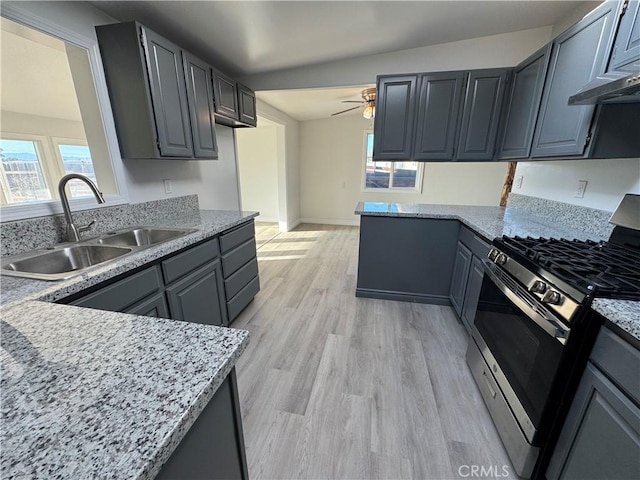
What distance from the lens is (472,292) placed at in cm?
203

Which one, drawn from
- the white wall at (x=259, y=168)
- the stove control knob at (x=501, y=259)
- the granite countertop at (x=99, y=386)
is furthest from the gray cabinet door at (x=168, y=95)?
the white wall at (x=259, y=168)

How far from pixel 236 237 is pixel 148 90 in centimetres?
116

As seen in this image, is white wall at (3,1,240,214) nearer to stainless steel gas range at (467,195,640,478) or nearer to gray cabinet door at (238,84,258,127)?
gray cabinet door at (238,84,258,127)

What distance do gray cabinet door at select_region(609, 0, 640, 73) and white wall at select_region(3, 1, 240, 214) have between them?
2.99 metres

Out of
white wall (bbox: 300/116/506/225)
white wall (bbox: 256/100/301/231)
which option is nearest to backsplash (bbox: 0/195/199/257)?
white wall (bbox: 256/100/301/231)

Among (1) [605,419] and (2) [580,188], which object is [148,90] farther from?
(2) [580,188]

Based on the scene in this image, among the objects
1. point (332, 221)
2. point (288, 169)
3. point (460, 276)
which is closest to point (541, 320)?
point (460, 276)

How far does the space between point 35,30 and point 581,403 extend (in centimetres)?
317

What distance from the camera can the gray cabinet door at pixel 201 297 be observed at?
162cm

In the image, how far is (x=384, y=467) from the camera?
1254mm

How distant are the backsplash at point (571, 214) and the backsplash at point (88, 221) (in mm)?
3230

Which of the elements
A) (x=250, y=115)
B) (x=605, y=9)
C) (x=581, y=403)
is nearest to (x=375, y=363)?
(x=581, y=403)

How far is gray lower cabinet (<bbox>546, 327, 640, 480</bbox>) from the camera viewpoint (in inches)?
31.1

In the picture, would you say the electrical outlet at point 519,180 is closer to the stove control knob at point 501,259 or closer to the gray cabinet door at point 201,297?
the stove control knob at point 501,259
